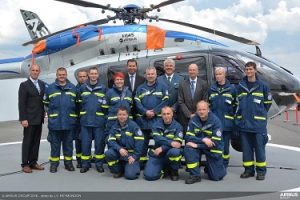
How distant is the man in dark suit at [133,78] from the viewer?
5.14 metres

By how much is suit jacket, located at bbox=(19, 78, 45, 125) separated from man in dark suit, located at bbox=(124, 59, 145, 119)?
139cm

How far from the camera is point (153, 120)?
490 centimetres

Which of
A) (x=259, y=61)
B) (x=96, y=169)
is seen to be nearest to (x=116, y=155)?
(x=96, y=169)

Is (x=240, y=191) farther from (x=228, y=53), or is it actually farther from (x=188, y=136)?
(x=228, y=53)

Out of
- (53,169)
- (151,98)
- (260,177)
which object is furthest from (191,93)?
(53,169)

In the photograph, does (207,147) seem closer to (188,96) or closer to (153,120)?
(188,96)

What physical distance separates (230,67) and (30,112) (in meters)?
Result: 3.24

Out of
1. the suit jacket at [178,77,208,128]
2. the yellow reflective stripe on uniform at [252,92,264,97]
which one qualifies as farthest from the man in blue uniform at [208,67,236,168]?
the yellow reflective stripe on uniform at [252,92,264,97]

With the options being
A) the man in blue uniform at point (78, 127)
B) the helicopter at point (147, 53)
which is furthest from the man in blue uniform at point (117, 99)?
the helicopter at point (147, 53)

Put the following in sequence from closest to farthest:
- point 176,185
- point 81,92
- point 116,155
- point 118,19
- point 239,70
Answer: point 176,185, point 116,155, point 81,92, point 239,70, point 118,19

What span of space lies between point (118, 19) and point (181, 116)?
3354 mm

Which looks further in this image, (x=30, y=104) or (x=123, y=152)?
(x=30, y=104)

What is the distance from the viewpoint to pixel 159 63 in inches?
232

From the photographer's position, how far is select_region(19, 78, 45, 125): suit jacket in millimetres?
5086
